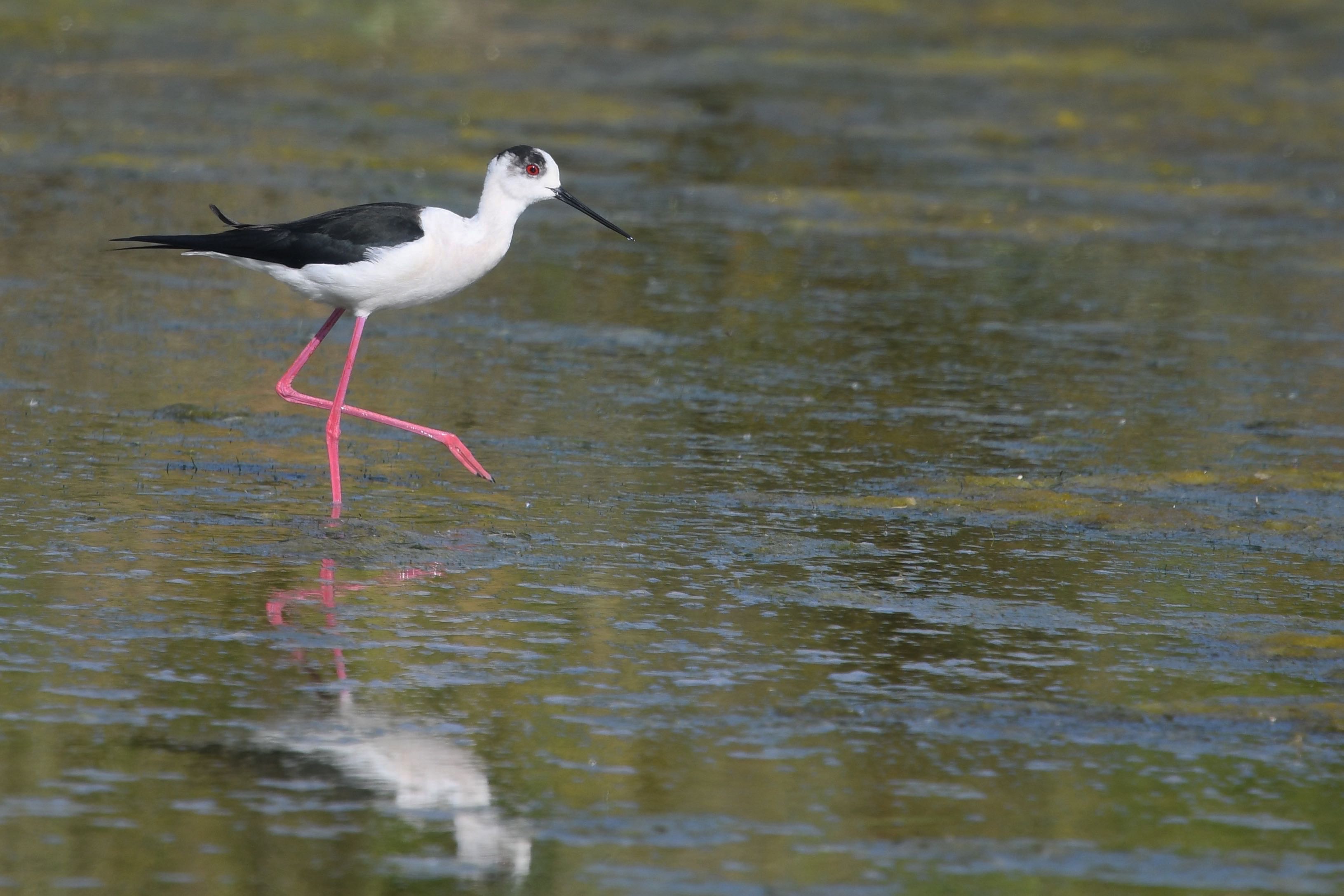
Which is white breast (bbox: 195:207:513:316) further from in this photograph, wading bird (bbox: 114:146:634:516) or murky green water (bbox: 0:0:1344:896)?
murky green water (bbox: 0:0:1344:896)

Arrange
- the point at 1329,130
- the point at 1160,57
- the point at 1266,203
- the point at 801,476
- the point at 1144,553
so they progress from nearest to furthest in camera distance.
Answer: the point at 1144,553 < the point at 801,476 < the point at 1266,203 < the point at 1329,130 < the point at 1160,57

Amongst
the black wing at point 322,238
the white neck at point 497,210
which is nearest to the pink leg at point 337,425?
the black wing at point 322,238

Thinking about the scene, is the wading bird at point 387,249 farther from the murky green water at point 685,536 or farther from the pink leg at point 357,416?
the murky green water at point 685,536

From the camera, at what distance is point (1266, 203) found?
18.3 metres

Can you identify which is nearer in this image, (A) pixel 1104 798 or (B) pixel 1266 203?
(A) pixel 1104 798

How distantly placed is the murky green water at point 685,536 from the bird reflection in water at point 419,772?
0.02 metres

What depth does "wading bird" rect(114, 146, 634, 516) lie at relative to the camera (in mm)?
8820

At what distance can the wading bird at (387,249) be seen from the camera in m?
8.82

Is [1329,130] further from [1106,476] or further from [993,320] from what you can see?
[1106,476]

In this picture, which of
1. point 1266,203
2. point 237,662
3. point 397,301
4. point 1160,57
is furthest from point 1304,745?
point 1160,57

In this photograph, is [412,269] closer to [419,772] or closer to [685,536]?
[685,536]

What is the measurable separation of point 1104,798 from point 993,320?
8.16 metres

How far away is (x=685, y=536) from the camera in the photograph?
796 centimetres

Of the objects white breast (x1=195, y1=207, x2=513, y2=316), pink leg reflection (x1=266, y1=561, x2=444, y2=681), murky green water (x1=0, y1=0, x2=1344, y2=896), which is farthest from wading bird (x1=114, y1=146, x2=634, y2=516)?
pink leg reflection (x1=266, y1=561, x2=444, y2=681)
